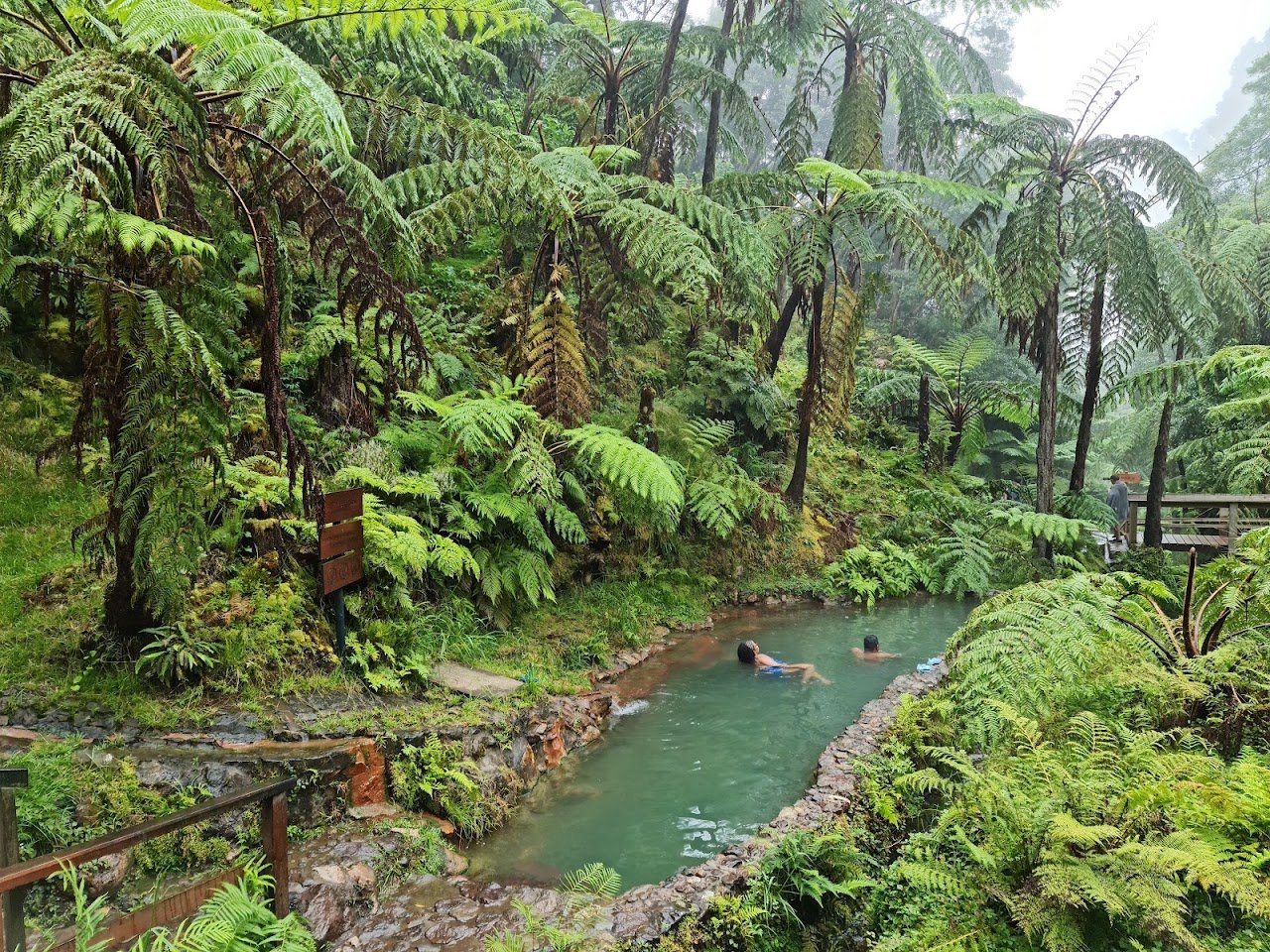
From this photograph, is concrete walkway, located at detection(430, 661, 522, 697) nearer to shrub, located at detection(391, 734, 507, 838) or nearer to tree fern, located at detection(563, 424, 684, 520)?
shrub, located at detection(391, 734, 507, 838)

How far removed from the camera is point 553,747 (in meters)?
4.47

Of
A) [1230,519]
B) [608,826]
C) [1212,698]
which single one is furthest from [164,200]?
[1230,519]

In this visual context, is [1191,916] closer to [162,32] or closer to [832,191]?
[162,32]

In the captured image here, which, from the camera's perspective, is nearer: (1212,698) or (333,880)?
(333,880)

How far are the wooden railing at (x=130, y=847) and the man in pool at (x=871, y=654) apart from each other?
5.12 m

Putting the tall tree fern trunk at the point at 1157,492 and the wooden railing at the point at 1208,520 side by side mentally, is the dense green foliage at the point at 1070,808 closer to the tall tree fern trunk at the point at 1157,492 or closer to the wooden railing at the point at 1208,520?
the wooden railing at the point at 1208,520

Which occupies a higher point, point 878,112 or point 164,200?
point 878,112

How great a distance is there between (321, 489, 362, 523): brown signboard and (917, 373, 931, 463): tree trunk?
984cm

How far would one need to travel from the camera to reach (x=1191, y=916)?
7.41 feet

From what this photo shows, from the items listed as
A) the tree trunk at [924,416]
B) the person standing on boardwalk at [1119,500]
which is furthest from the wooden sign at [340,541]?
the tree trunk at [924,416]

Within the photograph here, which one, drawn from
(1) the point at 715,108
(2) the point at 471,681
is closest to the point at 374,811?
(2) the point at 471,681

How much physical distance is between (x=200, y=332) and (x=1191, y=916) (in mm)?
3963

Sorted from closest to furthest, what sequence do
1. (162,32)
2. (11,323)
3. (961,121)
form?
(162,32), (11,323), (961,121)

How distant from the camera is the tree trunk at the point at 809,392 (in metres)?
8.02
